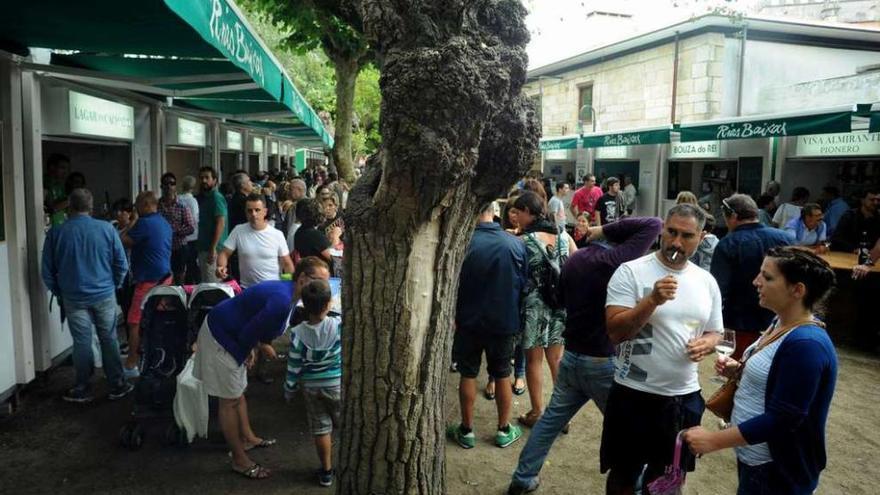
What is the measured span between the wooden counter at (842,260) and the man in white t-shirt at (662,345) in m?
4.84

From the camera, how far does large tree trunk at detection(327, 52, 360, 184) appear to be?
1184 cm

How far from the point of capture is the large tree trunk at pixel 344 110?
466 inches

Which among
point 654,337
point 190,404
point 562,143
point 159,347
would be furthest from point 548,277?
point 562,143

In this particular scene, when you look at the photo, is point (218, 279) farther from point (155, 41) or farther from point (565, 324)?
point (565, 324)

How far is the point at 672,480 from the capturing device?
278cm

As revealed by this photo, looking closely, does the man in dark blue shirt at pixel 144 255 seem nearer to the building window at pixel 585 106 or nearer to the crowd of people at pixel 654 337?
the crowd of people at pixel 654 337

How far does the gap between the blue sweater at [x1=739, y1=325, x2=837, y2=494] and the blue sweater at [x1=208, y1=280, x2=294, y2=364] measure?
8.57 ft

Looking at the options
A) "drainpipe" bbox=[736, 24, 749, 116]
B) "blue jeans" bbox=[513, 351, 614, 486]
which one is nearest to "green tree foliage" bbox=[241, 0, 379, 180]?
"blue jeans" bbox=[513, 351, 614, 486]

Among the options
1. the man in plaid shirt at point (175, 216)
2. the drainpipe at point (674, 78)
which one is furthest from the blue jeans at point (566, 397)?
the drainpipe at point (674, 78)

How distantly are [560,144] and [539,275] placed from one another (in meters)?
14.4

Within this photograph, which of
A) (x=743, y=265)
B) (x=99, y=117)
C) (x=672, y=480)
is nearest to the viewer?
(x=672, y=480)

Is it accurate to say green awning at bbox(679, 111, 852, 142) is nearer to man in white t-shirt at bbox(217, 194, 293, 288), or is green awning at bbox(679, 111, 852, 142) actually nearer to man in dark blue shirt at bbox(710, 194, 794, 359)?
man in dark blue shirt at bbox(710, 194, 794, 359)

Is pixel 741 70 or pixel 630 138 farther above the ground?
pixel 741 70

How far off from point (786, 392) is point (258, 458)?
3407 millimetres
